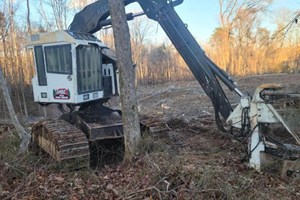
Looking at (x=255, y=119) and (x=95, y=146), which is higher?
(x=255, y=119)

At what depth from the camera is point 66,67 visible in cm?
697

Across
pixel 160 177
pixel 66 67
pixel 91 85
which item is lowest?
pixel 160 177

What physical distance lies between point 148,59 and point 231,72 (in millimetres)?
10959

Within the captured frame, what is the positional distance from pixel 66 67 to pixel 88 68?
0.53 m

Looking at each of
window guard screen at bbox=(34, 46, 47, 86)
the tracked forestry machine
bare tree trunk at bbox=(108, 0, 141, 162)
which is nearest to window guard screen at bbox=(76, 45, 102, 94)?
the tracked forestry machine

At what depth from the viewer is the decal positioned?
693cm

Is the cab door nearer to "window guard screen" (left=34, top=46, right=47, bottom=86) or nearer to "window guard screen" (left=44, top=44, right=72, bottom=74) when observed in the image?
"window guard screen" (left=44, top=44, right=72, bottom=74)

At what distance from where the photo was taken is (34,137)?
7.49 meters

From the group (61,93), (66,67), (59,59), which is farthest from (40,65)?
(61,93)

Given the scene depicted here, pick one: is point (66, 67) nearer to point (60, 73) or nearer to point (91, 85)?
Answer: point (60, 73)

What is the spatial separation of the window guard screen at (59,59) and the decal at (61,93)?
38cm

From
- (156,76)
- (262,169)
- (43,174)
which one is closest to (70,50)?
(43,174)

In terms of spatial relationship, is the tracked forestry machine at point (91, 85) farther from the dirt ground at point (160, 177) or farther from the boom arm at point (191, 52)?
the dirt ground at point (160, 177)

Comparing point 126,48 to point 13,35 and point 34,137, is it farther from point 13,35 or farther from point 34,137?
point 13,35
